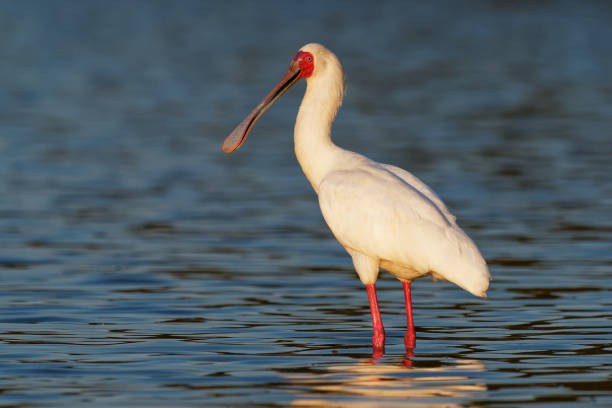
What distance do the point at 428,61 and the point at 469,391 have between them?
36466 millimetres

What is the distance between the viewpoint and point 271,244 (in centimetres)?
1611

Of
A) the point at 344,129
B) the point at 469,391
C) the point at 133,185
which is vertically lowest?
the point at 469,391

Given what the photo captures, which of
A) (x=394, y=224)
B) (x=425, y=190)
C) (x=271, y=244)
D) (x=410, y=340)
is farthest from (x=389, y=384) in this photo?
(x=271, y=244)

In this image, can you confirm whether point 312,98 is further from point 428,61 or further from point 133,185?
point 428,61

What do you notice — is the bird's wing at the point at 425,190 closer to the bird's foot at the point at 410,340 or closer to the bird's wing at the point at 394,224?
the bird's wing at the point at 394,224

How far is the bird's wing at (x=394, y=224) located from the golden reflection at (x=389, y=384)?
0.84 metres

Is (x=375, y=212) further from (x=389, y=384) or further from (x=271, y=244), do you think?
(x=271, y=244)

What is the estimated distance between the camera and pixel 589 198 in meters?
19.1

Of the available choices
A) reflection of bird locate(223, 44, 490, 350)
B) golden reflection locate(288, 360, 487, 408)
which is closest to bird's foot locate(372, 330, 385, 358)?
reflection of bird locate(223, 44, 490, 350)

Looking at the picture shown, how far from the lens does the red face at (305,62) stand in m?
12.2

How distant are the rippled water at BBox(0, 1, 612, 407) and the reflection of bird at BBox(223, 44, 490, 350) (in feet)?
2.00

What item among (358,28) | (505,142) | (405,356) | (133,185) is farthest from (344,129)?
(358,28)

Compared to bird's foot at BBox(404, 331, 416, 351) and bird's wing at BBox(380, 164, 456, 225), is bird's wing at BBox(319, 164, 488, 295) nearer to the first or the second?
bird's wing at BBox(380, 164, 456, 225)

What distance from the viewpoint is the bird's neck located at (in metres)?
11.9
